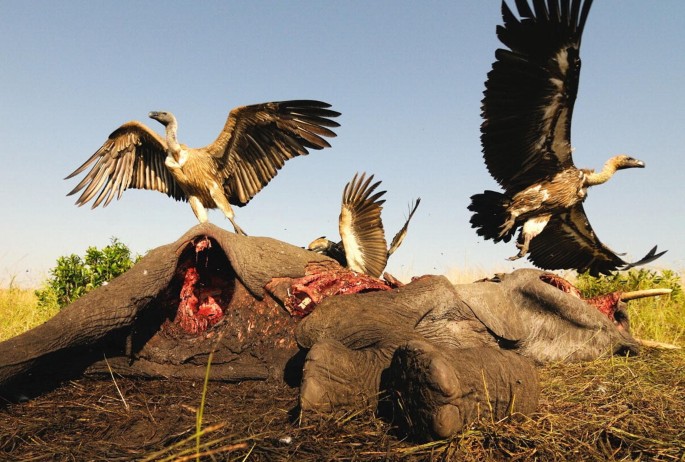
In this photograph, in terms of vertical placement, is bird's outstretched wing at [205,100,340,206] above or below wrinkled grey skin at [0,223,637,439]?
above

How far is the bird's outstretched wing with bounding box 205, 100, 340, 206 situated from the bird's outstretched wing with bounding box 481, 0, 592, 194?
196 cm

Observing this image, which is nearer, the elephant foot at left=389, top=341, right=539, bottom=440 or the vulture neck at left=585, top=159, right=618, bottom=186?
the elephant foot at left=389, top=341, right=539, bottom=440

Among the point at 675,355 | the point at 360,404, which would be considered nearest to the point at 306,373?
the point at 360,404

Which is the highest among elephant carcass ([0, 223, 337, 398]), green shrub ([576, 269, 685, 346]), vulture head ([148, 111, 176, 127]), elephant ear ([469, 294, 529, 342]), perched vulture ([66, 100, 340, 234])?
vulture head ([148, 111, 176, 127])

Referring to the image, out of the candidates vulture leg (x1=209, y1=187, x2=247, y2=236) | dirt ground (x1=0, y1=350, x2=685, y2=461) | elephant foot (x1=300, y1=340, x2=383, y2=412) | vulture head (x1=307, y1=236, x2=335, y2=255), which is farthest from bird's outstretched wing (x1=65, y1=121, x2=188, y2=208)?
elephant foot (x1=300, y1=340, x2=383, y2=412)

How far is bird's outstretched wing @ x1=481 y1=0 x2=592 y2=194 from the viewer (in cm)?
593

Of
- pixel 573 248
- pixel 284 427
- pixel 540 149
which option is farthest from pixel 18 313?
pixel 573 248

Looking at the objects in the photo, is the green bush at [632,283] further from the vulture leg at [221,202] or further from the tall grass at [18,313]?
the tall grass at [18,313]

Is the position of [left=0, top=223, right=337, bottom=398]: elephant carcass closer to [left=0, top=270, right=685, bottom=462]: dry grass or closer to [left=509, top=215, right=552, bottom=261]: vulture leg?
[left=0, top=270, right=685, bottom=462]: dry grass

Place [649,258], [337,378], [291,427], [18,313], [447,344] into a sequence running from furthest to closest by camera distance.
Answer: [18,313] < [649,258] < [447,344] < [337,378] < [291,427]

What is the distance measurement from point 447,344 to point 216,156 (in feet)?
15.2

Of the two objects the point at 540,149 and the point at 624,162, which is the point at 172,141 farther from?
the point at 624,162

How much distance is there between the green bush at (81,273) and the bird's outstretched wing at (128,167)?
694 mm

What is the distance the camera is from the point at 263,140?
689 cm
